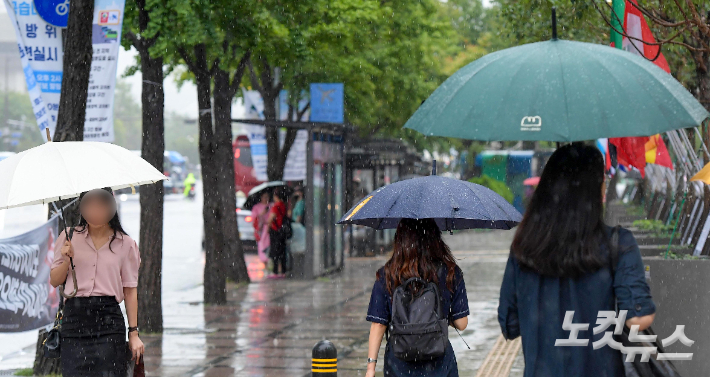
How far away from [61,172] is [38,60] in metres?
4.40

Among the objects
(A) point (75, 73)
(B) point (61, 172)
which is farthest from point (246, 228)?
(B) point (61, 172)

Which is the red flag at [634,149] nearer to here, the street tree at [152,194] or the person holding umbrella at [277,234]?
the street tree at [152,194]

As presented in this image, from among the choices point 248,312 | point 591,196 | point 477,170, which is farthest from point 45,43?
point 477,170

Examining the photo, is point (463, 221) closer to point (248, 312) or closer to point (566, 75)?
point (566, 75)

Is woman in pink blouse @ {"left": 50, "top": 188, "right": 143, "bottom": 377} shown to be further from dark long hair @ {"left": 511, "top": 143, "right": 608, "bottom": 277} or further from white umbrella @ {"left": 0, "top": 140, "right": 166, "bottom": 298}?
dark long hair @ {"left": 511, "top": 143, "right": 608, "bottom": 277}

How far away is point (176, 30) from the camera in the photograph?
11.2 m

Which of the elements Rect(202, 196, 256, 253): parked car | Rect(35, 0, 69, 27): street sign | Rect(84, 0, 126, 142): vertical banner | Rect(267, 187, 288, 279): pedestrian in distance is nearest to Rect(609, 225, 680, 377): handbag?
Rect(35, 0, 69, 27): street sign

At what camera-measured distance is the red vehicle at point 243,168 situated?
30078 mm

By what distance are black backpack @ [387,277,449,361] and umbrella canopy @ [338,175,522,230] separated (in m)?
0.41

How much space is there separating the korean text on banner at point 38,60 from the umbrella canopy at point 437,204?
16.4ft

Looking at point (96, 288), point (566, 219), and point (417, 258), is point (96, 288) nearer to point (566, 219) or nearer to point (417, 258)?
point (417, 258)

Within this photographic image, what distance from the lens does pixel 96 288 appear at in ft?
16.9

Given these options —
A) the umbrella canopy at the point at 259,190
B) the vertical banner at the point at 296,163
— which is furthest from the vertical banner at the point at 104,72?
the vertical banner at the point at 296,163

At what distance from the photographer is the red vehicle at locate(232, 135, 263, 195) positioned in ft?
98.7
